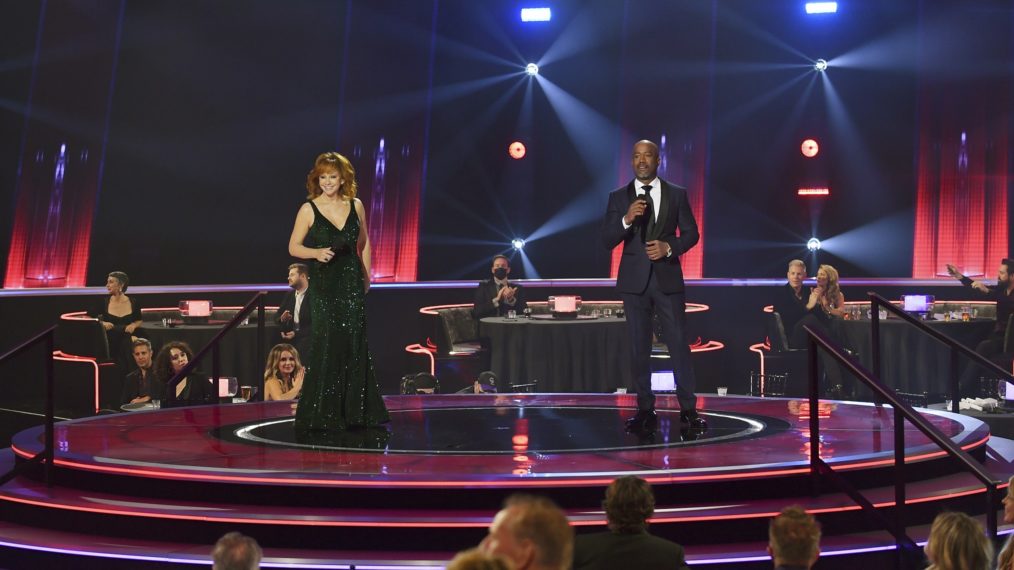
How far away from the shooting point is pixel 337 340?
18.9 ft

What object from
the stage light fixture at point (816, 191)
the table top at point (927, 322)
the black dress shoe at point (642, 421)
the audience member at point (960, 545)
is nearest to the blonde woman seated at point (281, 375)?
the black dress shoe at point (642, 421)

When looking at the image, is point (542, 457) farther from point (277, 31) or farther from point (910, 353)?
point (277, 31)

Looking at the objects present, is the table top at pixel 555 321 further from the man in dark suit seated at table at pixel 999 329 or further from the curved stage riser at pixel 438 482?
the curved stage riser at pixel 438 482

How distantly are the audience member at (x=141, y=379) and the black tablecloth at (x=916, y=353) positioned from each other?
563cm

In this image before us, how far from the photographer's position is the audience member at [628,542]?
3.35m

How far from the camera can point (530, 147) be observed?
43.5 ft

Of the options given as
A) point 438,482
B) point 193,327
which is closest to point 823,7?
point 193,327

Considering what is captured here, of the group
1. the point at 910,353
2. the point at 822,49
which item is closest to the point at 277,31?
the point at 822,49

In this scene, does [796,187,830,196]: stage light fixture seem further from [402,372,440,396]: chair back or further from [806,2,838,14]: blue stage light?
[402,372,440,396]: chair back

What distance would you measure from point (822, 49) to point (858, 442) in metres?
8.25

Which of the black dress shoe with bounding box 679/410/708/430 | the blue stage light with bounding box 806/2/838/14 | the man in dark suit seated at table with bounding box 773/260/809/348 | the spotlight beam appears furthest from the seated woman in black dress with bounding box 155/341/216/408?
the blue stage light with bounding box 806/2/838/14

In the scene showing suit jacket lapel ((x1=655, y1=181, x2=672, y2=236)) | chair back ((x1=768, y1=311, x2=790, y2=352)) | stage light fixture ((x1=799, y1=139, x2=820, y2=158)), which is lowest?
chair back ((x1=768, y1=311, x2=790, y2=352))

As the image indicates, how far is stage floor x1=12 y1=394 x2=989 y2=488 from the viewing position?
4754 mm

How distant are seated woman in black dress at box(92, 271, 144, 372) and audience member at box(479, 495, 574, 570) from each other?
8.37 m
